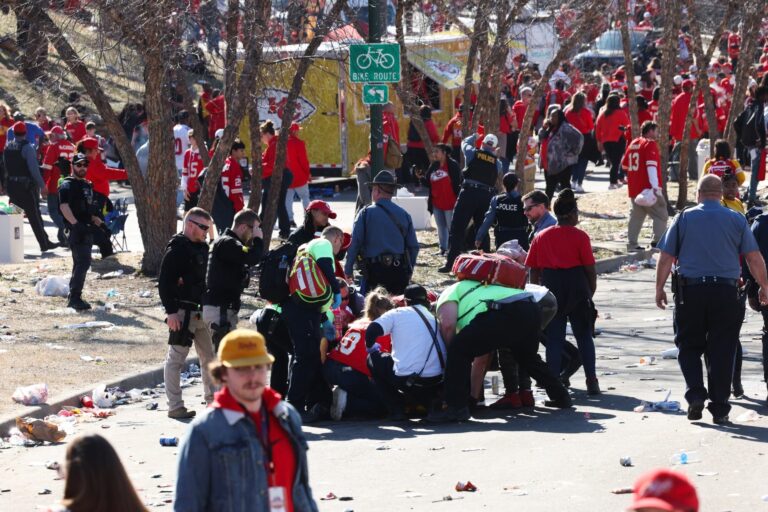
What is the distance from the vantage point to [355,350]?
1149 cm

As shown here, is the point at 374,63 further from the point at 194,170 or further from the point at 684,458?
the point at 684,458

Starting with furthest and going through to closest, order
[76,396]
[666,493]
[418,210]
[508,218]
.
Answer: [418,210] < [508,218] < [76,396] < [666,493]

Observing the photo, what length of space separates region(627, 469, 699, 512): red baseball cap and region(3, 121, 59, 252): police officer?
60.1ft

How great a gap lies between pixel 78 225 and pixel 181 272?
5.09 metres

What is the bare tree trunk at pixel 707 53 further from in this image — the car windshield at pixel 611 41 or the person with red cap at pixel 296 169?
the car windshield at pixel 611 41

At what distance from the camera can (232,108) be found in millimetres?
17344

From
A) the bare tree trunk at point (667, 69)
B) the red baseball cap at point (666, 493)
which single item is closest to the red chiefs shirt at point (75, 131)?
the bare tree trunk at point (667, 69)

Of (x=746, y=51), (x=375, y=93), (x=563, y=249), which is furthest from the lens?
(x=746, y=51)

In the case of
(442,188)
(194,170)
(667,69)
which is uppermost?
(667,69)

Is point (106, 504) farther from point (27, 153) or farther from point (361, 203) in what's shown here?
point (27, 153)

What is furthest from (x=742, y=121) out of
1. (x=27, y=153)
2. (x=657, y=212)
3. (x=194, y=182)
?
(x=27, y=153)

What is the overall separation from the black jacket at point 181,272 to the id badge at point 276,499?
237 inches

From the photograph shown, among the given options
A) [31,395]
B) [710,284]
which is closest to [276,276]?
[31,395]

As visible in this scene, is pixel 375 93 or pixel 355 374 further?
pixel 375 93
